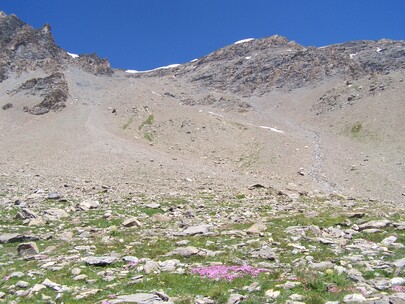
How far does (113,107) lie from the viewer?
110m

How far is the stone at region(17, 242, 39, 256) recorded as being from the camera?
1716cm

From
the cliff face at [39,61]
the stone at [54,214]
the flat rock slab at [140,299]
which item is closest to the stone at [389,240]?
the flat rock slab at [140,299]

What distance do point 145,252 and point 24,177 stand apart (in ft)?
97.1

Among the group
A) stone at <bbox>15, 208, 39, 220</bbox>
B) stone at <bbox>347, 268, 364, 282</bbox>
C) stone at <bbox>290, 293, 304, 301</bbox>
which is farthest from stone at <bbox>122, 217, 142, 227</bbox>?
stone at <bbox>290, 293, 304, 301</bbox>

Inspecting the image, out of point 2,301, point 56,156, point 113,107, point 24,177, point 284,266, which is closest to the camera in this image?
point 2,301

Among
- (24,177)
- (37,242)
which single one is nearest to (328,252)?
(37,242)

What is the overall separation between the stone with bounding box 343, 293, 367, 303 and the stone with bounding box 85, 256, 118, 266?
864 centimetres

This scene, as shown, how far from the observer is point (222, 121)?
300 feet

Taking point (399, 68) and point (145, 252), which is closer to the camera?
point (145, 252)

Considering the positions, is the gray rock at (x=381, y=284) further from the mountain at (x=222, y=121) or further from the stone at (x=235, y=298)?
the mountain at (x=222, y=121)

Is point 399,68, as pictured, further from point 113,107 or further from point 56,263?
point 56,263

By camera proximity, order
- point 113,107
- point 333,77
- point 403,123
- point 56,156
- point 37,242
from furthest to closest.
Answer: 1. point 333,77
2. point 113,107
3. point 403,123
4. point 56,156
5. point 37,242

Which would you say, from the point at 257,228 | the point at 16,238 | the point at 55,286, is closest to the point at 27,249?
the point at 16,238

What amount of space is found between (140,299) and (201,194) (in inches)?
945
